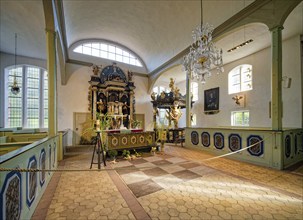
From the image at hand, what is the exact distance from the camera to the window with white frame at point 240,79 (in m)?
7.94

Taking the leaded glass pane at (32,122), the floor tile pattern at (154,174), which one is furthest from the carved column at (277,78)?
the leaded glass pane at (32,122)

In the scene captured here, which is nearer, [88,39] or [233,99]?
[233,99]

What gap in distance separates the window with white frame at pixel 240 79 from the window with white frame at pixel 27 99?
1162 cm

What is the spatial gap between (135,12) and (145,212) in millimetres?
7362

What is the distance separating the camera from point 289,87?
607 centimetres

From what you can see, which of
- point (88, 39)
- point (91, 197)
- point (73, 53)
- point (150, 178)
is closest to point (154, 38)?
point (88, 39)

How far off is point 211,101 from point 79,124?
29.3ft

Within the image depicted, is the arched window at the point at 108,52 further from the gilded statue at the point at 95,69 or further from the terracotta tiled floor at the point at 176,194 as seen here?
the terracotta tiled floor at the point at 176,194

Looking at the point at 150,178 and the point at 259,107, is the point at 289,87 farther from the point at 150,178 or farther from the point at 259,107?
the point at 150,178

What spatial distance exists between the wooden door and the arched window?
4048 mm

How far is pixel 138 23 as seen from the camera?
23.5ft

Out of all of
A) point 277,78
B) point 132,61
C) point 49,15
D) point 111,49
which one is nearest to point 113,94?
point 132,61

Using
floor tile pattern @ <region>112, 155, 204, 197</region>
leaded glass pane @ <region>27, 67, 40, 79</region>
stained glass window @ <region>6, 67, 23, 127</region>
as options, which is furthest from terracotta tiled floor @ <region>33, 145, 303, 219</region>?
leaded glass pane @ <region>27, 67, 40, 79</region>

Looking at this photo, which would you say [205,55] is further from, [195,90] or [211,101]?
[195,90]
